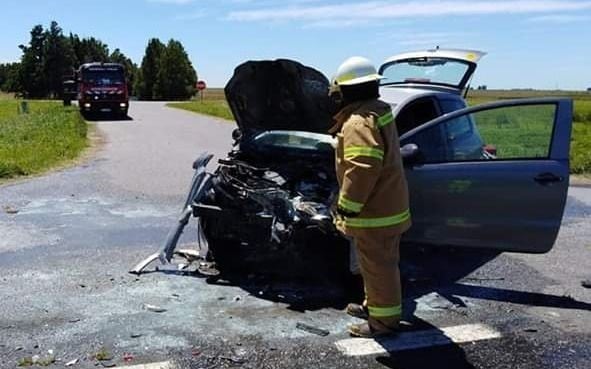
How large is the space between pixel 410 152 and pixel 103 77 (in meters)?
27.4

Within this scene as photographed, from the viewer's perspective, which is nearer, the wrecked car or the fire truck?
the wrecked car

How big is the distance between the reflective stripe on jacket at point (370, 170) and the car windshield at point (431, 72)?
4.19 meters

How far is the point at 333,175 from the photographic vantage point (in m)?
5.56

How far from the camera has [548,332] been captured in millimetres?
4680

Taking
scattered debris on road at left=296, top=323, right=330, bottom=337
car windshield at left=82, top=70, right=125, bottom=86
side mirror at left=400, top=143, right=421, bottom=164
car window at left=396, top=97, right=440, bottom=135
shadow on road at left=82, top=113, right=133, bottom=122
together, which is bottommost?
scattered debris on road at left=296, top=323, right=330, bottom=337

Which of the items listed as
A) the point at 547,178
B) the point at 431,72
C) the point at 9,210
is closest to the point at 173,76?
the point at 9,210

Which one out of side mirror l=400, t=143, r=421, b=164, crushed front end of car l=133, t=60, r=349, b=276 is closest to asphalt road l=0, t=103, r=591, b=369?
crushed front end of car l=133, t=60, r=349, b=276

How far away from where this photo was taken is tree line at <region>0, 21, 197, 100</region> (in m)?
71.9

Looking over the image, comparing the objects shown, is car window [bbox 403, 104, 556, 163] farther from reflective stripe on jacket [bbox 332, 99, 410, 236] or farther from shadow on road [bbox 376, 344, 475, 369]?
shadow on road [bbox 376, 344, 475, 369]

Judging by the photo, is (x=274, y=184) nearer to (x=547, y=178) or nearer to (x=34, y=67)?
(x=547, y=178)

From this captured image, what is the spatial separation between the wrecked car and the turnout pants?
0.65m

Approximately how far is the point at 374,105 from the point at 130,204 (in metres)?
5.86

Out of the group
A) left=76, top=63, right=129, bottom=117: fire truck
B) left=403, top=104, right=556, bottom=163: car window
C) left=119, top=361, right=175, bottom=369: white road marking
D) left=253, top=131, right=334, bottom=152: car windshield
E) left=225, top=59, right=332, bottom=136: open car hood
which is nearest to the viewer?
left=119, top=361, right=175, bottom=369: white road marking

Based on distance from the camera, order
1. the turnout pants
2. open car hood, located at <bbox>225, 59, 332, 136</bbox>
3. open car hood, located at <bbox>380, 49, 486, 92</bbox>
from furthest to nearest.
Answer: open car hood, located at <bbox>380, 49, 486, 92</bbox> < open car hood, located at <bbox>225, 59, 332, 136</bbox> < the turnout pants
